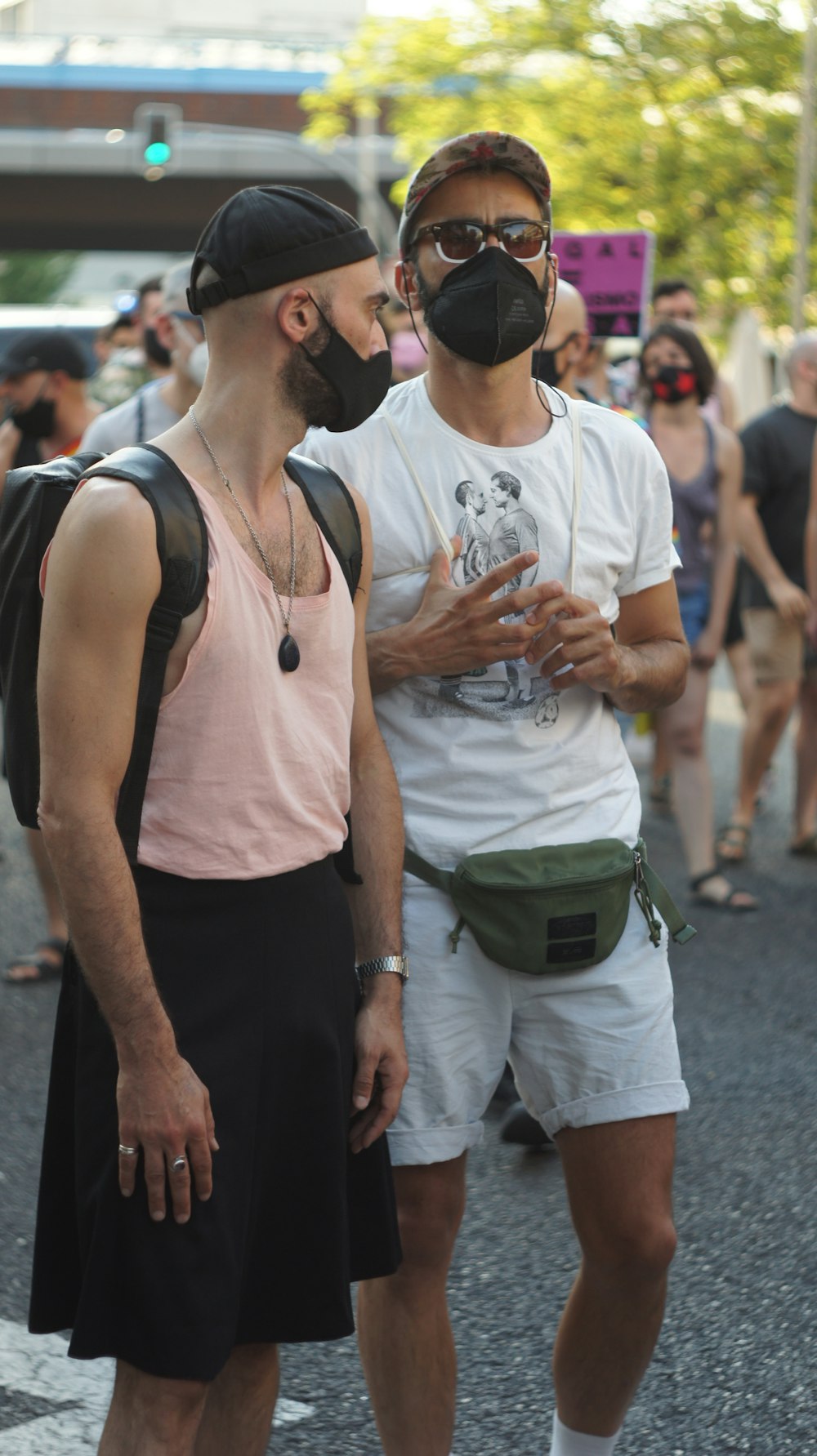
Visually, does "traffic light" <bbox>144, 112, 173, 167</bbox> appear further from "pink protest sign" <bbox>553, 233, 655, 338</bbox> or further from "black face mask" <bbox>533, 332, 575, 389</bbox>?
"black face mask" <bbox>533, 332, 575, 389</bbox>

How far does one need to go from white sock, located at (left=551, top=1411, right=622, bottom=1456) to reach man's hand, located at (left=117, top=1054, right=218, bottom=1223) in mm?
1044

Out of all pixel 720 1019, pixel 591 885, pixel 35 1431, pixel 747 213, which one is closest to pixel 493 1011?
pixel 591 885

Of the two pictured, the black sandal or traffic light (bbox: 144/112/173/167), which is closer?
the black sandal

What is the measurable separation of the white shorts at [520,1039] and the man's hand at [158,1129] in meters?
0.62

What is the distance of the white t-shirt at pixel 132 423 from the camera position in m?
5.97

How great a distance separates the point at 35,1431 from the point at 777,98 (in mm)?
27381

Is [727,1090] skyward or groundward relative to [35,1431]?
groundward

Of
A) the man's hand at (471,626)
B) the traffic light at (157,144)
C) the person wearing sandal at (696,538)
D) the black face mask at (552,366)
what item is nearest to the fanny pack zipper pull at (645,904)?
the man's hand at (471,626)

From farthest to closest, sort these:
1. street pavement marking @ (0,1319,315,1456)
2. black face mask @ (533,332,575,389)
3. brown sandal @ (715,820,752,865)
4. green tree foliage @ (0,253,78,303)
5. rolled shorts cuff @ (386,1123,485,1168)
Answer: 1. green tree foliage @ (0,253,78,303)
2. brown sandal @ (715,820,752,865)
3. black face mask @ (533,332,575,389)
4. street pavement marking @ (0,1319,315,1456)
5. rolled shorts cuff @ (386,1123,485,1168)

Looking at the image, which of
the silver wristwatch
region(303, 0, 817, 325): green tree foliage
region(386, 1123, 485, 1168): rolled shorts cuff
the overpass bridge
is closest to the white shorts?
region(386, 1123, 485, 1168): rolled shorts cuff

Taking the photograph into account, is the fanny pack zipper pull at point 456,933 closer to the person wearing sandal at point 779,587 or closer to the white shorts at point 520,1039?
the white shorts at point 520,1039

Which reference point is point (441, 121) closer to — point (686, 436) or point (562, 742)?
point (686, 436)

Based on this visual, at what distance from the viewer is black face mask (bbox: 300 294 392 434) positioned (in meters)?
2.39

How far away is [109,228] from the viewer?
4784cm
